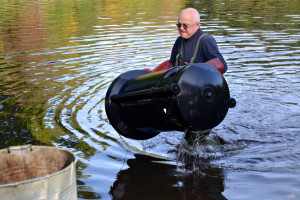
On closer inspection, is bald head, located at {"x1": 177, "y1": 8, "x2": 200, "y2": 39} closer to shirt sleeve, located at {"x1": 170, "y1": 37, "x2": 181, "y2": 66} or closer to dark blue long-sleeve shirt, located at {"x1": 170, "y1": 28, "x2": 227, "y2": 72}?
dark blue long-sleeve shirt, located at {"x1": 170, "y1": 28, "x2": 227, "y2": 72}

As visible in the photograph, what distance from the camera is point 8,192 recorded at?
324 centimetres

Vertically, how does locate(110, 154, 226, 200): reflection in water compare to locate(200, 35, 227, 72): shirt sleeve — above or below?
below

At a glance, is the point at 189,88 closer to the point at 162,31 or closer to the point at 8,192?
the point at 8,192

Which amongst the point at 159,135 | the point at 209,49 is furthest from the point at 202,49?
the point at 159,135

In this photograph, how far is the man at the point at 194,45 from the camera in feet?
19.3

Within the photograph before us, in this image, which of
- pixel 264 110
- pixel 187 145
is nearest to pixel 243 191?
pixel 187 145

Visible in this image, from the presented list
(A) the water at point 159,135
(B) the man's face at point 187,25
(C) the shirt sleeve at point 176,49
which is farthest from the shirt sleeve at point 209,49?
(A) the water at point 159,135

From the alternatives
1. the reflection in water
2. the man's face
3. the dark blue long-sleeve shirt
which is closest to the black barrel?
the reflection in water

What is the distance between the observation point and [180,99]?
16.6 feet

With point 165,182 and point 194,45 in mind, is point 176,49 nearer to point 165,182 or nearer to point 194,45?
point 194,45

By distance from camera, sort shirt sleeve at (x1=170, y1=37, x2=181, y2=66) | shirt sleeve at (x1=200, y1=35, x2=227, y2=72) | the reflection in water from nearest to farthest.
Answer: the reflection in water, shirt sleeve at (x1=200, y1=35, x2=227, y2=72), shirt sleeve at (x1=170, y1=37, x2=181, y2=66)

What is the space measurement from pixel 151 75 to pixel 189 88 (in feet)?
2.17

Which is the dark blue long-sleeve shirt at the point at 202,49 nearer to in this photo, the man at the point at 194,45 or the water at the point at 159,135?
the man at the point at 194,45

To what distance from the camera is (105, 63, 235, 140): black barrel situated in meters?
5.08
